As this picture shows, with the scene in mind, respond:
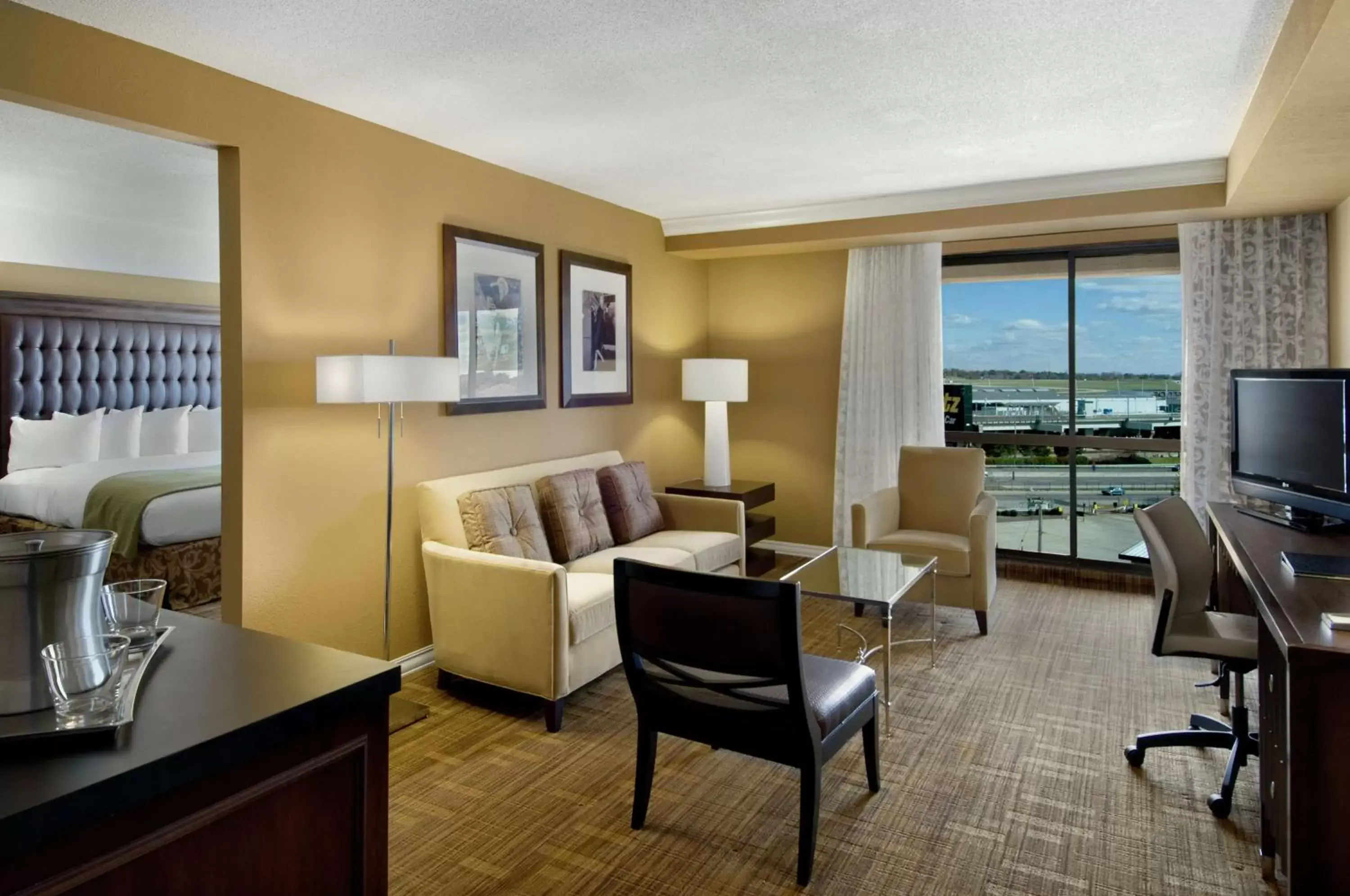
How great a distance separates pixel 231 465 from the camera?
3283 mm

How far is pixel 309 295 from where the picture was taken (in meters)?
3.48

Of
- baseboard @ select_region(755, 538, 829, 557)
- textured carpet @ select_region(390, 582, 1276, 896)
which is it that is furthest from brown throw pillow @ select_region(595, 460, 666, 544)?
baseboard @ select_region(755, 538, 829, 557)

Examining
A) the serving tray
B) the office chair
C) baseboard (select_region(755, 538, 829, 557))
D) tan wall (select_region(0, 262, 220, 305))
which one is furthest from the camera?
baseboard (select_region(755, 538, 829, 557))

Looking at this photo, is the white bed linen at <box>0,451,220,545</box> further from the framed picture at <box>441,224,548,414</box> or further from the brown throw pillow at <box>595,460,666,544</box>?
the brown throw pillow at <box>595,460,666,544</box>

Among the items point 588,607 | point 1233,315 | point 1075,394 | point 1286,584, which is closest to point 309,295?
point 588,607

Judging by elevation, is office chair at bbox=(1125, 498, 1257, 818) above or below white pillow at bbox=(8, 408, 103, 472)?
below

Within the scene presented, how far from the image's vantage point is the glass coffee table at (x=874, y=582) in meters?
3.38

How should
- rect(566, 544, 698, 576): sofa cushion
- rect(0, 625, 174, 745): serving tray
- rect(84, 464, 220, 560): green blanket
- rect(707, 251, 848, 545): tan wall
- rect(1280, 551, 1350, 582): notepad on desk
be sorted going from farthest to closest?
rect(707, 251, 848, 545): tan wall, rect(84, 464, 220, 560): green blanket, rect(566, 544, 698, 576): sofa cushion, rect(1280, 551, 1350, 582): notepad on desk, rect(0, 625, 174, 745): serving tray

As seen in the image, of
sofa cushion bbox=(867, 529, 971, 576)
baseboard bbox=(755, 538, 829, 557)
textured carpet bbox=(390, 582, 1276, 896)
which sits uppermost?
sofa cushion bbox=(867, 529, 971, 576)

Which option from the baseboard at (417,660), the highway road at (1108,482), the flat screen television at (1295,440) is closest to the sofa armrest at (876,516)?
the highway road at (1108,482)

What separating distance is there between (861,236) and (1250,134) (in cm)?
232

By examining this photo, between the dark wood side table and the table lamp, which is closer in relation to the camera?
the dark wood side table

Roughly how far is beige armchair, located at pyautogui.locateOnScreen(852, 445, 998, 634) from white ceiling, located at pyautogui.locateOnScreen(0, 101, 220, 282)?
3.96 metres

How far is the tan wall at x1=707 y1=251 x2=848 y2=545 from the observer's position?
6160mm
